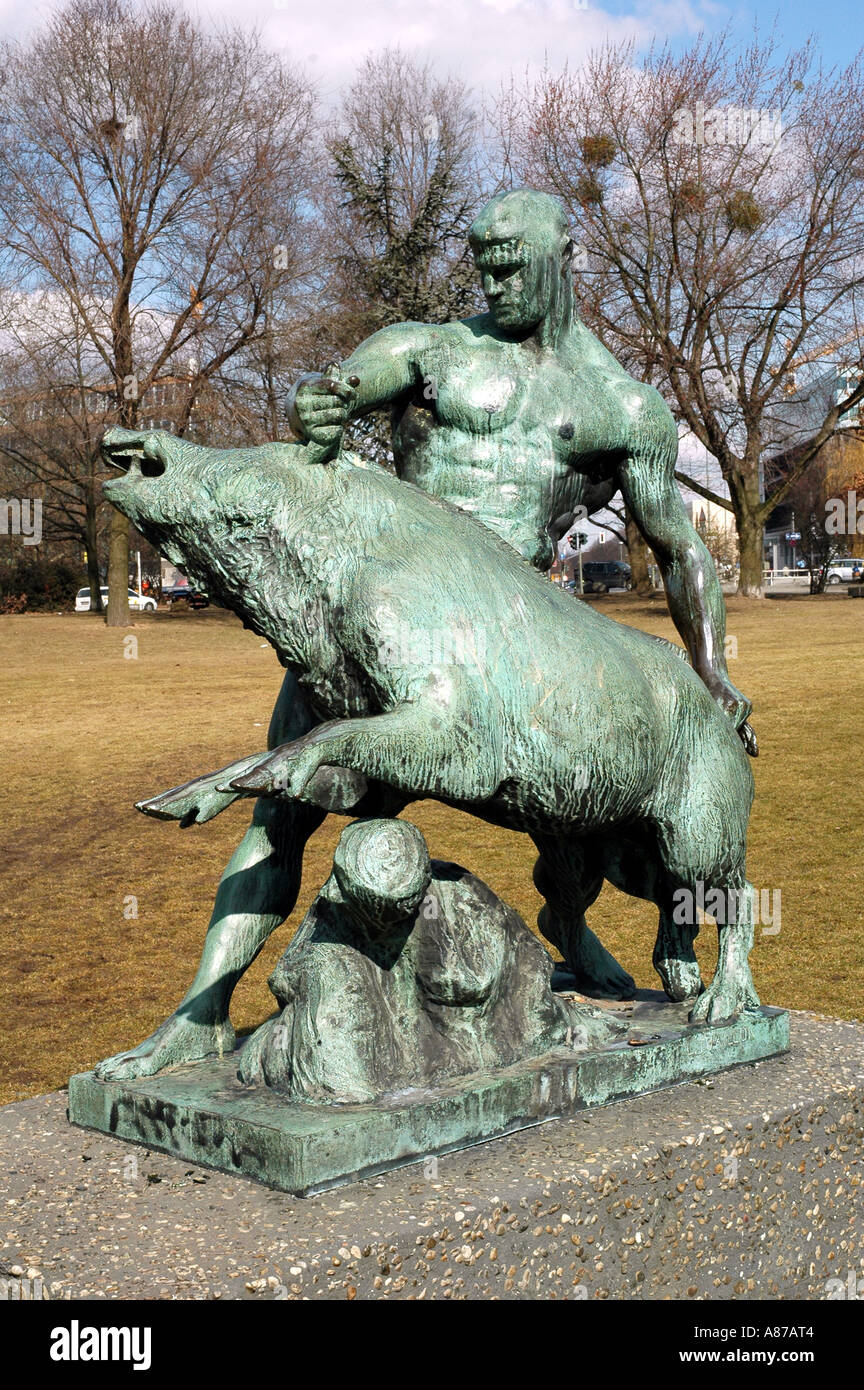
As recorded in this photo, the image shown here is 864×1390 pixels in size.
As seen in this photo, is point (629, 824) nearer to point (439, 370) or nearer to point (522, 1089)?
point (522, 1089)

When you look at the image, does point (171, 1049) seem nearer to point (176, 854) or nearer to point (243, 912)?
point (243, 912)

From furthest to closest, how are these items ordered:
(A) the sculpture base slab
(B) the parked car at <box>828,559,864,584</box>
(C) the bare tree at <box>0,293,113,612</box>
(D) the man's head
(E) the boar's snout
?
(B) the parked car at <box>828,559,864,584</box> < (C) the bare tree at <box>0,293,113,612</box> < (D) the man's head < (E) the boar's snout < (A) the sculpture base slab

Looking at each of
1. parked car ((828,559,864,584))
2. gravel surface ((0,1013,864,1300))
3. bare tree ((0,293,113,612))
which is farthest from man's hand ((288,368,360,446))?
parked car ((828,559,864,584))

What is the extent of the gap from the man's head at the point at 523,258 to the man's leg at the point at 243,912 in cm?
102

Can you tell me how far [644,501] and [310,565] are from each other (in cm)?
108

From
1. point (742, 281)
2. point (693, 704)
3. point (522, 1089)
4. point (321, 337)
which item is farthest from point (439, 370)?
point (742, 281)

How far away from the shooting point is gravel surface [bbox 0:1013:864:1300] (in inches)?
93.4

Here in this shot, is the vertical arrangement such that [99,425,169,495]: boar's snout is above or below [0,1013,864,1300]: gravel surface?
above

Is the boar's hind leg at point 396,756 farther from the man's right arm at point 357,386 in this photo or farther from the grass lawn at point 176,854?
the grass lawn at point 176,854

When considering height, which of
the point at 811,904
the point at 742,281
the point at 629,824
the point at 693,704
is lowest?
the point at 811,904

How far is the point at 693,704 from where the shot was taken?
10.6 feet

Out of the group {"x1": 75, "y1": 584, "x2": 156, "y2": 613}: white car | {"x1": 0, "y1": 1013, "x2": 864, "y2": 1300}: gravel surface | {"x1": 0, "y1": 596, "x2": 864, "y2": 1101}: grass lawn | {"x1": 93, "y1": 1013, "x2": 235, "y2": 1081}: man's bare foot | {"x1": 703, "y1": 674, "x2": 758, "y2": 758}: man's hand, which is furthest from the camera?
{"x1": 75, "y1": 584, "x2": 156, "y2": 613}: white car

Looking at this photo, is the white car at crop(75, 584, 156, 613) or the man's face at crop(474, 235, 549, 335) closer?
the man's face at crop(474, 235, 549, 335)

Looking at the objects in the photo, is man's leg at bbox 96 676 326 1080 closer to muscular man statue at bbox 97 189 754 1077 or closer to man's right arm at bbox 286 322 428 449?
muscular man statue at bbox 97 189 754 1077
